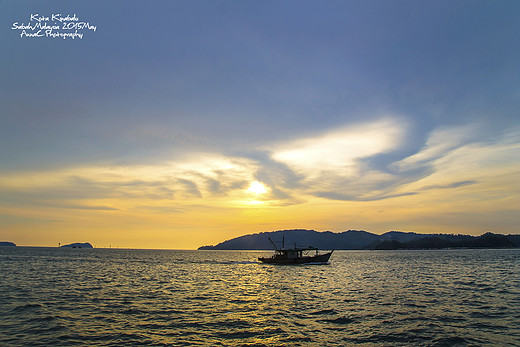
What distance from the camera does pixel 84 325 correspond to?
84.4 ft

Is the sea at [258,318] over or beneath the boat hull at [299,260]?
over

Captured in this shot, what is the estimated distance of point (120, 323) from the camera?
→ 26250 mm

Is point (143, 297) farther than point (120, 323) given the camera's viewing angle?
Yes

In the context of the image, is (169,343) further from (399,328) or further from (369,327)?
(399,328)

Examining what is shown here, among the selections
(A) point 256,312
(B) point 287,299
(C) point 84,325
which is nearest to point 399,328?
(A) point 256,312

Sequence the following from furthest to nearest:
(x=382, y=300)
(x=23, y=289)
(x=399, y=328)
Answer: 1. (x=23, y=289)
2. (x=382, y=300)
3. (x=399, y=328)

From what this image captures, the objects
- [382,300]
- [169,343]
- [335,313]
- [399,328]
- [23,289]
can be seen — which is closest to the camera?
[169,343]

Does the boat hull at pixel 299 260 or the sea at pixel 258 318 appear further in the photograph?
the boat hull at pixel 299 260

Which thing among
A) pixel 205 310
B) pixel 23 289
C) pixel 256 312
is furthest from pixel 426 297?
pixel 23 289

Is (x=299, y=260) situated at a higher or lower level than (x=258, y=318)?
lower

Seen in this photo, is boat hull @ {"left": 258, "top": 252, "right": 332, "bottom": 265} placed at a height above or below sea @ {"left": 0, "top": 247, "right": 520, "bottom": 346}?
below

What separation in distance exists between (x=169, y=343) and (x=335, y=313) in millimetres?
16793

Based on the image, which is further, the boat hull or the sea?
the boat hull

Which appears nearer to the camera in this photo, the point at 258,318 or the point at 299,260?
the point at 258,318
